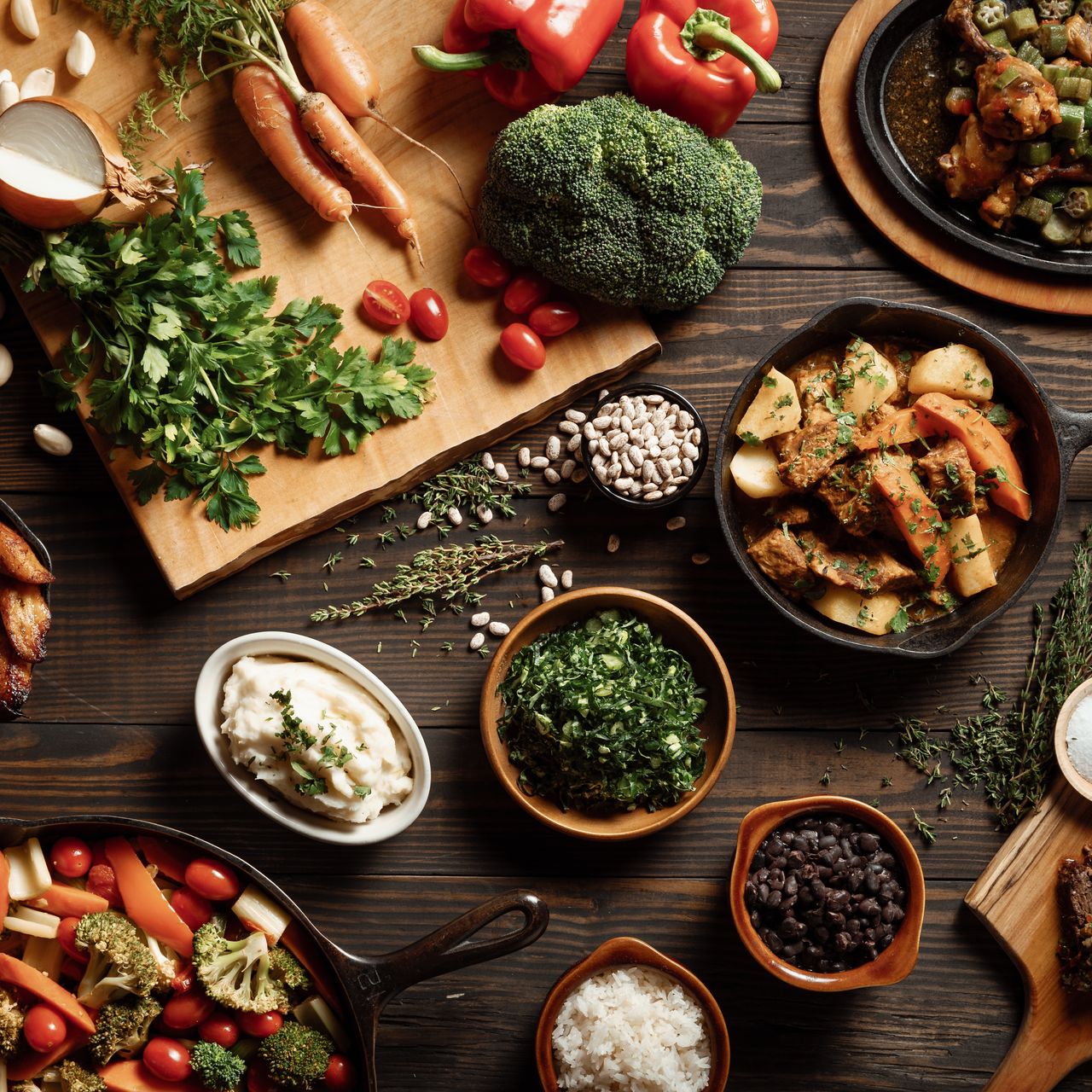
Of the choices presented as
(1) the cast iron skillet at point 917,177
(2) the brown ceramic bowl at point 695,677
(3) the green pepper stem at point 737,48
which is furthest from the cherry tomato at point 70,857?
(1) the cast iron skillet at point 917,177

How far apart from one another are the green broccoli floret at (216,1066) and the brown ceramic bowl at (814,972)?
132 cm

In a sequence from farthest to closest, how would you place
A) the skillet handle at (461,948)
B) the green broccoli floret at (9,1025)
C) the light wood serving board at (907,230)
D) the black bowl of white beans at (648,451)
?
Result: 1. the light wood serving board at (907,230)
2. the black bowl of white beans at (648,451)
3. the green broccoli floret at (9,1025)
4. the skillet handle at (461,948)

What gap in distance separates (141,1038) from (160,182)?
7.33ft

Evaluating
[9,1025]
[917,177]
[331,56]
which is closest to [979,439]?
[917,177]

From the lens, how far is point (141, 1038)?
237 centimetres

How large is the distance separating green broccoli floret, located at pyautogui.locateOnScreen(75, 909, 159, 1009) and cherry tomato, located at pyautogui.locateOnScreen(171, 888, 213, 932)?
11 centimetres

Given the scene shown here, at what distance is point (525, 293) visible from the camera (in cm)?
254

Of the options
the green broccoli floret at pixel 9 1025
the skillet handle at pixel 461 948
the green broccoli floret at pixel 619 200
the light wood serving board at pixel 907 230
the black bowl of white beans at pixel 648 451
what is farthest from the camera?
the light wood serving board at pixel 907 230

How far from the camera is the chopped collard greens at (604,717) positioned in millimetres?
2363

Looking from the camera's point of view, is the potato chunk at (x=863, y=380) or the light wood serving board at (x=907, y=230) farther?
the light wood serving board at (x=907, y=230)

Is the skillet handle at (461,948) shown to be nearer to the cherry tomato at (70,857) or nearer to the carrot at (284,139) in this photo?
the cherry tomato at (70,857)

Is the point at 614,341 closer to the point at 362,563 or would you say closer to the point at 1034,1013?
the point at 362,563

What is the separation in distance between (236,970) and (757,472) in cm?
185

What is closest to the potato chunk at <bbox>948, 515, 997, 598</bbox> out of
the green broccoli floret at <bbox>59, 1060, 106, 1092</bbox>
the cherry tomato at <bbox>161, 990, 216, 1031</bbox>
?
the cherry tomato at <bbox>161, 990, 216, 1031</bbox>
